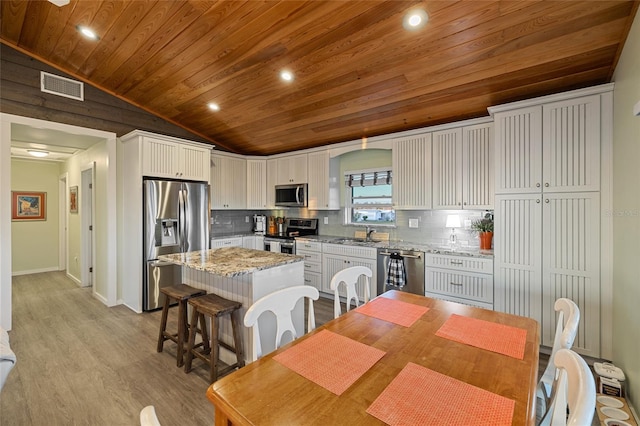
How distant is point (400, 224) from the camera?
13.9 ft

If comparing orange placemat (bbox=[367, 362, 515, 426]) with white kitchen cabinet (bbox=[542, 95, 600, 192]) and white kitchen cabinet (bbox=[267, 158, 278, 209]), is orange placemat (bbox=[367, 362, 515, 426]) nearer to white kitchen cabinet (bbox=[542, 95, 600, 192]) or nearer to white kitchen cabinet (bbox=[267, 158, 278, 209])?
white kitchen cabinet (bbox=[542, 95, 600, 192])

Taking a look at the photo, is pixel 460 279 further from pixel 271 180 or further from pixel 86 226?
pixel 86 226

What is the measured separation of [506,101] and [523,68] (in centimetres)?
57

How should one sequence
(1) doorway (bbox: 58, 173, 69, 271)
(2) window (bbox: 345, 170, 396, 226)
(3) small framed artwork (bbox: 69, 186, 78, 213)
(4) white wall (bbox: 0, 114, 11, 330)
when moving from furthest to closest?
(1) doorway (bbox: 58, 173, 69, 271), (3) small framed artwork (bbox: 69, 186, 78, 213), (2) window (bbox: 345, 170, 396, 226), (4) white wall (bbox: 0, 114, 11, 330)

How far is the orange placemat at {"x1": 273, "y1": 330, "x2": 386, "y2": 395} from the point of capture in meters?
1.05

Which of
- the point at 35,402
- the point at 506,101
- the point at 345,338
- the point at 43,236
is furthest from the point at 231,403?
the point at 43,236

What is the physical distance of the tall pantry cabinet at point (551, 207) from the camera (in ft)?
8.18

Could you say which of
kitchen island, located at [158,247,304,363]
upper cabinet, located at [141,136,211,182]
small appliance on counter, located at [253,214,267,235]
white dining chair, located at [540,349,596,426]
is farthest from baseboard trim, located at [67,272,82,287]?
white dining chair, located at [540,349,596,426]

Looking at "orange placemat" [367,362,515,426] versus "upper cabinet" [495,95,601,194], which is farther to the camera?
"upper cabinet" [495,95,601,194]

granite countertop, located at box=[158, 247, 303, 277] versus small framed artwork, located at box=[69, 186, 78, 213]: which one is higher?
small framed artwork, located at box=[69, 186, 78, 213]

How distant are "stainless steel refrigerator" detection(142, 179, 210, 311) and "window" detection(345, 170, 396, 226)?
2.32 metres

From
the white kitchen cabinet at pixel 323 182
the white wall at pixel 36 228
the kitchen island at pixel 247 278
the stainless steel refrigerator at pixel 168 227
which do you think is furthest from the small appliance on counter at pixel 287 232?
the white wall at pixel 36 228

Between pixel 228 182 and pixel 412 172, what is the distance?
3.23m

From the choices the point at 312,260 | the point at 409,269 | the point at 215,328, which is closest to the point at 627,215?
the point at 409,269
